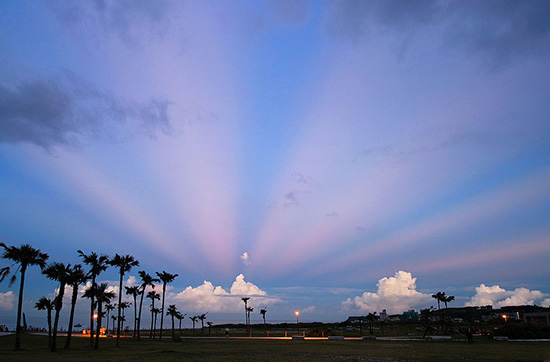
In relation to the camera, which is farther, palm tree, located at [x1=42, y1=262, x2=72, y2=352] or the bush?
the bush

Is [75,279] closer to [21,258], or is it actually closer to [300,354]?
[21,258]

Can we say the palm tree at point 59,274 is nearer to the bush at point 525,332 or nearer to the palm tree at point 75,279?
the palm tree at point 75,279

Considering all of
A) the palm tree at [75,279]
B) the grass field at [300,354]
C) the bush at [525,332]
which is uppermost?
the palm tree at [75,279]

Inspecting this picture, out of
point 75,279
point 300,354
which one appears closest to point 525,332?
point 300,354

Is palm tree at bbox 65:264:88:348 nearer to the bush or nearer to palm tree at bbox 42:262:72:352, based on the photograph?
palm tree at bbox 42:262:72:352

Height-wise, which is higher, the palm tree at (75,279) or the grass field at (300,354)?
the palm tree at (75,279)

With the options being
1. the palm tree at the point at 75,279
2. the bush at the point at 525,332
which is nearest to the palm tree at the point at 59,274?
the palm tree at the point at 75,279

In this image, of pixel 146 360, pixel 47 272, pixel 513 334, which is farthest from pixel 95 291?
pixel 513 334

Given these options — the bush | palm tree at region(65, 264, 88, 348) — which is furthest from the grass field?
the bush

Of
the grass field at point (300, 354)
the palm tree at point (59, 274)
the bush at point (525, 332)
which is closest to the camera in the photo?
the grass field at point (300, 354)

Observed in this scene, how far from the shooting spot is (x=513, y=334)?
2489 inches

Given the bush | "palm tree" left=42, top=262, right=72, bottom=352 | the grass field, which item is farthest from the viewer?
the bush

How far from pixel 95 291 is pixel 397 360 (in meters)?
41.9

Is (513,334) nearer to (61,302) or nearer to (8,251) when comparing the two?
(61,302)
